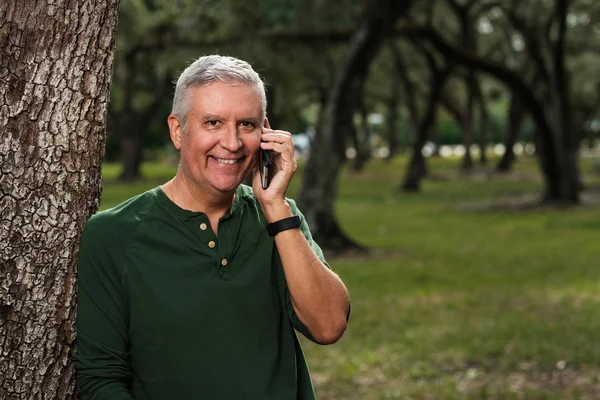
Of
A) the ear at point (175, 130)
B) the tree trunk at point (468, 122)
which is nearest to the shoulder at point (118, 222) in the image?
the ear at point (175, 130)

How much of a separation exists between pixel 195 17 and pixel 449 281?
13776 millimetres

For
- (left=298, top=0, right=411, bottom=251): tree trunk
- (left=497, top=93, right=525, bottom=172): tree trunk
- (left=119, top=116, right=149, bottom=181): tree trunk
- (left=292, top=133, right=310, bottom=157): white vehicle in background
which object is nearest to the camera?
(left=298, top=0, right=411, bottom=251): tree trunk

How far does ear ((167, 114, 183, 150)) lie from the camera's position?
3.32 m

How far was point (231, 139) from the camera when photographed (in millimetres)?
3225

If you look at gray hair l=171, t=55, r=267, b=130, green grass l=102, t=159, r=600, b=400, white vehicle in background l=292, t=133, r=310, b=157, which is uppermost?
gray hair l=171, t=55, r=267, b=130

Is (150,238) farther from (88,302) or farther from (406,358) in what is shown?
(406,358)

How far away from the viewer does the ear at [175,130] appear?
3324 millimetres

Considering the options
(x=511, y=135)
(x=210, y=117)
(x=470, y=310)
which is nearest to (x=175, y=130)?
(x=210, y=117)

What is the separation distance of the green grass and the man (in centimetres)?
441

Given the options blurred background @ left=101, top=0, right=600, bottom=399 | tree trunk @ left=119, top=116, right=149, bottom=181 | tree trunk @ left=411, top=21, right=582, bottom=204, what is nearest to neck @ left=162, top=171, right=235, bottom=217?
blurred background @ left=101, top=0, right=600, bottom=399

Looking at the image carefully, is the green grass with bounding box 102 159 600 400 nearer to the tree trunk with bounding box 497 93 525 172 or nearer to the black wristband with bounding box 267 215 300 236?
the black wristband with bounding box 267 215 300 236

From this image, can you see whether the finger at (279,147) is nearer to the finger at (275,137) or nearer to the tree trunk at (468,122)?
the finger at (275,137)

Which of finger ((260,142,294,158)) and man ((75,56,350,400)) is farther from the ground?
finger ((260,142,294,158))

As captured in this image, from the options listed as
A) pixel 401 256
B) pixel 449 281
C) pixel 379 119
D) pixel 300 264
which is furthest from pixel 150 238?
pixel 379 119
